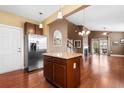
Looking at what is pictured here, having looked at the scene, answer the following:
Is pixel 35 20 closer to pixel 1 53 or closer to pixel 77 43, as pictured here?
pixel 1 53

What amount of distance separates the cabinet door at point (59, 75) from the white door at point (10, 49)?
8.79ft

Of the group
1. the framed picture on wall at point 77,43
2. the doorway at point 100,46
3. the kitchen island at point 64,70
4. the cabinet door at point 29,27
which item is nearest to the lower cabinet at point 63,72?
the kitchen island at point 64,70

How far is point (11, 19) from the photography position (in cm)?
535

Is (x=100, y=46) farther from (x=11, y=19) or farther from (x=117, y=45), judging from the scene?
(x=11, y=19)

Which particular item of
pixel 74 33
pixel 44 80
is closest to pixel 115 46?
pixel 74 33

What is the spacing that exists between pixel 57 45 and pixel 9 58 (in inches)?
130

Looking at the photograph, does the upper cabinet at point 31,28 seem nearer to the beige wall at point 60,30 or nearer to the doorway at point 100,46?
the beige wall at point 60,30

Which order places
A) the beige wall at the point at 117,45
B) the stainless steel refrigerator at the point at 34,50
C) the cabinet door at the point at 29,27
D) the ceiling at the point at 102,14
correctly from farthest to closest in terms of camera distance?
1. the beige wall at the point at 117,45
2. the cabinet door at the point at 29,27
3. the ceiling at the point at 102,14
4. the stainless steel refrigerator at the point at 34,50

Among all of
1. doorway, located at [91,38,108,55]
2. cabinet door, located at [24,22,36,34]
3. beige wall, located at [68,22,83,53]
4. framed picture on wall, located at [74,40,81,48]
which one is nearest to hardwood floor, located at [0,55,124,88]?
cabinet door, located at [24,22,36,34]

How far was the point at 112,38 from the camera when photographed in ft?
46.5

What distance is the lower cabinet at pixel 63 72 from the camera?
3.01 meters

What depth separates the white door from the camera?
5000 millimetres

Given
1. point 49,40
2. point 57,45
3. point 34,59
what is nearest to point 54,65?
point 34,59

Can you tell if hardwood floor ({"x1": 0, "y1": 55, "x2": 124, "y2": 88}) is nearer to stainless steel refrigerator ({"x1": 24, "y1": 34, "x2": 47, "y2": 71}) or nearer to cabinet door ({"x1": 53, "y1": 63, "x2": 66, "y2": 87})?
cabinet door ({"x1": 53, "y1": 63, "x2": 66, "y2": 87})
